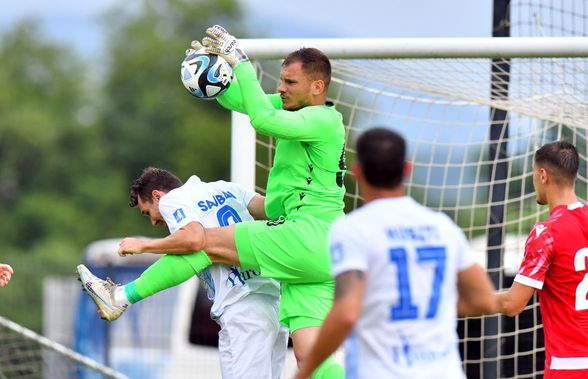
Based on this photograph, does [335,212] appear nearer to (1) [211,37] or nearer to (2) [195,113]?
(1) [211,37]

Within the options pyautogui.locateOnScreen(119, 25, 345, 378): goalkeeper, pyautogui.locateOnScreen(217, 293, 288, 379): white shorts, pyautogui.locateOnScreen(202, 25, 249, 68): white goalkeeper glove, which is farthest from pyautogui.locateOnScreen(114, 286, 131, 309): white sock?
pyautogui.locateOnScreen(202, 25, 249, 68): white goalkeeper glove

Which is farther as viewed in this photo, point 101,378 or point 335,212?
Answer: point 101,378

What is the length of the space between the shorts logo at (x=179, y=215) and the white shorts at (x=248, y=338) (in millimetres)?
606

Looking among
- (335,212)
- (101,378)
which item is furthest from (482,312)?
(101,378)

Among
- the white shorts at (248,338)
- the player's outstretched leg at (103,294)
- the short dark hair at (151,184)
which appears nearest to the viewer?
the player's outstretched leg at (103,294)

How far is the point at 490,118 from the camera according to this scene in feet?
30.0

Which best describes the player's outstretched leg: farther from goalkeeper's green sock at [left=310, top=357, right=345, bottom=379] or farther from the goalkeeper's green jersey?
goalkeeper's green sock at [left=310, top=357, right=345, bottom=379]

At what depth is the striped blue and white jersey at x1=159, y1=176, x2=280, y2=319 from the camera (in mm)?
6766

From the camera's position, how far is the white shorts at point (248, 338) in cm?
686

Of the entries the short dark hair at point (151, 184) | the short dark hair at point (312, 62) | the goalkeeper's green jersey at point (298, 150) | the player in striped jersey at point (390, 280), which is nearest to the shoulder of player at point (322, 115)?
the goalkeeper's green jersey at point (298, 150)

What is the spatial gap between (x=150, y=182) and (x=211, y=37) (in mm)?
900

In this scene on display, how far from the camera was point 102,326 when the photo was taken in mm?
15375

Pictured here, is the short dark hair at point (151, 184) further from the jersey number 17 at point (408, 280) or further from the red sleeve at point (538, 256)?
the jersey number 17 at point (408, 280)

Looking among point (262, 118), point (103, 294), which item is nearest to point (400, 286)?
point (262, 118)
